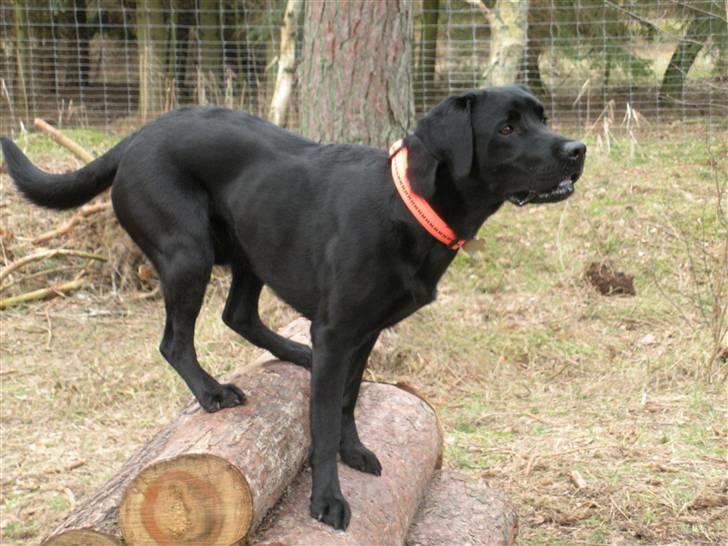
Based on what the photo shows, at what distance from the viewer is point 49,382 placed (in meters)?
5.87

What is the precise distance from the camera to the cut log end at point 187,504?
2.83m

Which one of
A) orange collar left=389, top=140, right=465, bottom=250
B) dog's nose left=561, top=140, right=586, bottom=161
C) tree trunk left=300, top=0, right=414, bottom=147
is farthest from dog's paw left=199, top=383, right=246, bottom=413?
tree trunk left=300, top=0, right=414, bottom=147

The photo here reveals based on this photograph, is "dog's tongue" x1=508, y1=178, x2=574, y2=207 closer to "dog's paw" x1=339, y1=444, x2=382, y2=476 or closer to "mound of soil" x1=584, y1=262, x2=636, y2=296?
"dog's paw" x1=339, y1=444, x2=382, y2=476

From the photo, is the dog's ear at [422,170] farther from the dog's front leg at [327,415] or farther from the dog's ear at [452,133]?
the dog's front leg at [327,415]

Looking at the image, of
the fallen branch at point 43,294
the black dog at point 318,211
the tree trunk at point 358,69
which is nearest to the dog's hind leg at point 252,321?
the black dog at point 318,211

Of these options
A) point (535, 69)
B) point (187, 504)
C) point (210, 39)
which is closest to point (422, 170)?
point (187, 504)

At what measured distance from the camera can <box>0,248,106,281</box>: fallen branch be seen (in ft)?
22.2

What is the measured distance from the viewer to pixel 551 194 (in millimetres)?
2992

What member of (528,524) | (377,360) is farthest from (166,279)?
(377,360)

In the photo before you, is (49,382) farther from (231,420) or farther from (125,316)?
(231,420)

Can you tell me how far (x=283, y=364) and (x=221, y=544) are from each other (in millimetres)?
999

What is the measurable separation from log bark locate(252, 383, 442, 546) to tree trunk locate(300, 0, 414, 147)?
2.26 m

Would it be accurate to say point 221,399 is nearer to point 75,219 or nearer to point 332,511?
point 332,511

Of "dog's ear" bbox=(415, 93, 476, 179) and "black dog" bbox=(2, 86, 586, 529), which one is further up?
"dog's ear" bbox=(415, 93, 476, 179)
